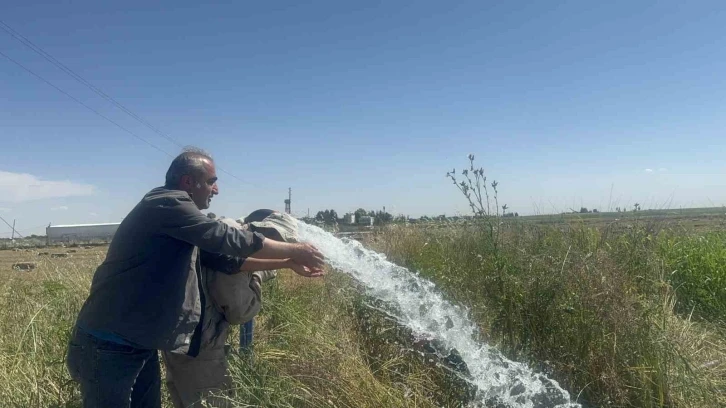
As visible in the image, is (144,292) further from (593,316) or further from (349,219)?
(349,219)

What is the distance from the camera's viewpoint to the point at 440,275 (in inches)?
183

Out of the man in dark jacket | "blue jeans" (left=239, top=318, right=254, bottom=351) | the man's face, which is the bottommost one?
"blue jeans" (left=239, top=318, right=254, bottom=351)

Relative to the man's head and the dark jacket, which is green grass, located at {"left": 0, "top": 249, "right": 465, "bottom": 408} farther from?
the man's head

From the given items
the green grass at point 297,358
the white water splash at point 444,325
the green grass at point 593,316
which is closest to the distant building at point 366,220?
the green grass at point 297,358

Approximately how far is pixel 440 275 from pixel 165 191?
9.07 ft

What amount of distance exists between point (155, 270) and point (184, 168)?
0.59 metres

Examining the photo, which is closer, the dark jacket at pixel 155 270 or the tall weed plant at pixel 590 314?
the dark jacket at pixel 155 270

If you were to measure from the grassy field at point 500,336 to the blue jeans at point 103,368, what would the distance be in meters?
0.57

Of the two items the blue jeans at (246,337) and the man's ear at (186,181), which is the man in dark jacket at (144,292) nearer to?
the man's ear at (186,181)

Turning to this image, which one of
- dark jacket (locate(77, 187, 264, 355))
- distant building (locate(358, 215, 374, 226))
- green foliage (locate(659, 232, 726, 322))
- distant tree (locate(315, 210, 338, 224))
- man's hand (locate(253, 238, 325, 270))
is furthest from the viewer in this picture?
distant building (locate(358, 215, 374, 226))

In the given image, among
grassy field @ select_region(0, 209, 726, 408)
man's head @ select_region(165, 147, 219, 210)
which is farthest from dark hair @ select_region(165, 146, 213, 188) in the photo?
grassy field @ select_region(0, 209, 726, 408)

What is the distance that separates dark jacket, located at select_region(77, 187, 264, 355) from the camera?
8.20ft

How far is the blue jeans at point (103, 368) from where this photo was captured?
2561 mm

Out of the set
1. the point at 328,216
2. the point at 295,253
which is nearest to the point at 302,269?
the point at 295,253
